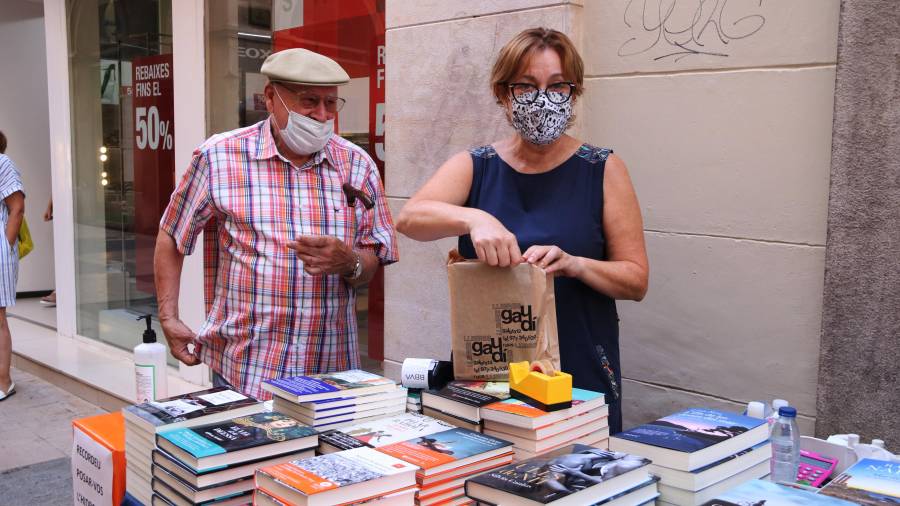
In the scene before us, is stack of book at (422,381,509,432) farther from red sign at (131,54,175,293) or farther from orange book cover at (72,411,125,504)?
red sign at (131,54,175,293)

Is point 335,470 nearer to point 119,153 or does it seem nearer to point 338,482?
point 338,482

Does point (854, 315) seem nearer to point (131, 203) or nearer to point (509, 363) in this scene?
point (509, 363)

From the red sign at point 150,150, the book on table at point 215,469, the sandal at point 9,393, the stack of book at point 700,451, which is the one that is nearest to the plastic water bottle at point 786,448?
the stack of book at point 700,451

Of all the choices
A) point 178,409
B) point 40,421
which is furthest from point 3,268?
point 178,409

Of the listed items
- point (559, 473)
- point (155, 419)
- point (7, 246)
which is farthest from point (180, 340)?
point (7, 246)

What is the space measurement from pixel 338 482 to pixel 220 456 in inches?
13.8

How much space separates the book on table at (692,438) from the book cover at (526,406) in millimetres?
145

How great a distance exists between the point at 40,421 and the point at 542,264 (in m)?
5.65

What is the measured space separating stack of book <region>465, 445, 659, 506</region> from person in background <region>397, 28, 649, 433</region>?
2.56 ft

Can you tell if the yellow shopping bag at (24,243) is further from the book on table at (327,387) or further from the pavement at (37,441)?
the book on table at (327,387)

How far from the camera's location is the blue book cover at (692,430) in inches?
66.8

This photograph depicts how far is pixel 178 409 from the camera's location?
202 centimetres

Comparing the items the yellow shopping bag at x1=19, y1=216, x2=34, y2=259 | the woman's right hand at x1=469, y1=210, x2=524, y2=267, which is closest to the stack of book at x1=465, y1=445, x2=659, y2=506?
the woman's right hand at x1=469, y1=210, x2=524, y2=267

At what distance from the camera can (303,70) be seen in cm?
294
